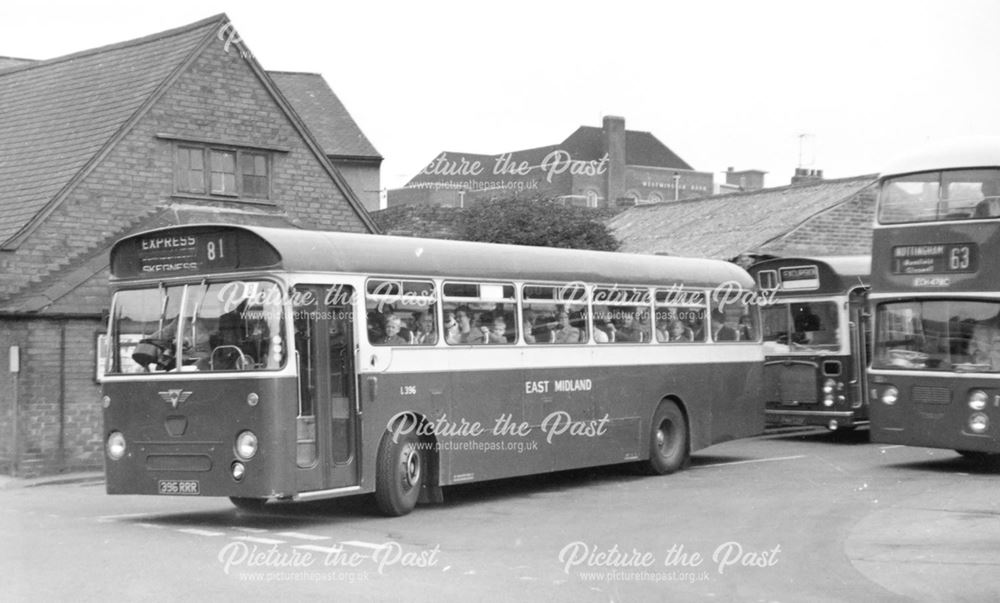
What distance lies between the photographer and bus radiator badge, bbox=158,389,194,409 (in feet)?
44.4

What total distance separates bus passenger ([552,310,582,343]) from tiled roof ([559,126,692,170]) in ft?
272

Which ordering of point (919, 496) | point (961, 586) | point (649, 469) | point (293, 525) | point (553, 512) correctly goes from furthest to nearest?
1. point (649, 469)
2. point (919, 496)
3. point (553, 512)
4. point (293, 525)
5. point (961, 586)

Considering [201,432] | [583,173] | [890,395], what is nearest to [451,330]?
[201,432]

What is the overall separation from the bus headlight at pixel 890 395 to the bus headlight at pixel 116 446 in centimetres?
1092

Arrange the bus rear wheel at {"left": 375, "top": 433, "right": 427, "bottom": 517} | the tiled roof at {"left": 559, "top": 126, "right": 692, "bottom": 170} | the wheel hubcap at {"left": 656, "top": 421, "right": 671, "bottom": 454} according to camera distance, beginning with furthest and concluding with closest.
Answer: the tiled roof at {"left": 559, "top": 126, "right": 692, "bottom": 170} < the wheel hubcap at {"left": 656, "top": 421, "right": 671, "bottom": 454} < the bus rear wheel at {"left": 375, "top": 433, "right": 427, "bottom": 517}

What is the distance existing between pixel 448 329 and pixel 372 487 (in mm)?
2238

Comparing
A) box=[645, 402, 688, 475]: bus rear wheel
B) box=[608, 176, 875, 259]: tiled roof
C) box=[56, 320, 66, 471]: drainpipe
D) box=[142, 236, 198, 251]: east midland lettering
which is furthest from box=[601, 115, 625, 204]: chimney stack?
box=[142, 236, 198, 251]: east midland lettering

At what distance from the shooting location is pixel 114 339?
14.2 m

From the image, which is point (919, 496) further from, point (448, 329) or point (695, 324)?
point (448, 329)

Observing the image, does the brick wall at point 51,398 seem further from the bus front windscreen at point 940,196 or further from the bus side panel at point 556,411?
the bus front windscreen at point 940,196

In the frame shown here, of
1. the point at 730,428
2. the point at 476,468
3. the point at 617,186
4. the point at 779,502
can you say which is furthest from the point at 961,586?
the point at 617,186

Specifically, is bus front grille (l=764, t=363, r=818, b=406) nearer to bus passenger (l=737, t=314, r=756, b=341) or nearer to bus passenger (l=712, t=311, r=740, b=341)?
bus passenger (l=737, t=314, r=756, b=341)

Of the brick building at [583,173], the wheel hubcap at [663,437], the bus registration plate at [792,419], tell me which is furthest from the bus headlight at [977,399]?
the brick building at [583,173]

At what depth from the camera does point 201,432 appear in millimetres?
13461
